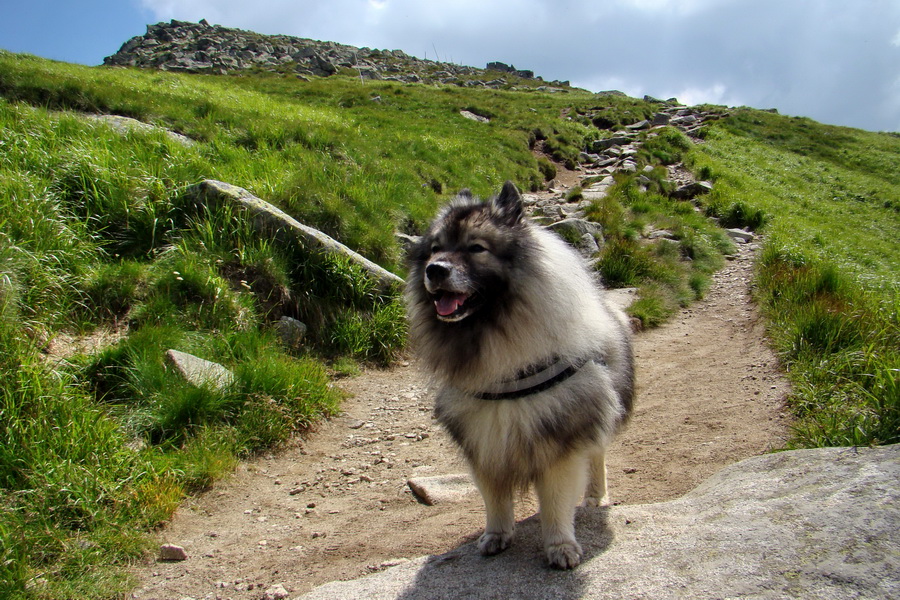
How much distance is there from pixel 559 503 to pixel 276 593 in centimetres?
158

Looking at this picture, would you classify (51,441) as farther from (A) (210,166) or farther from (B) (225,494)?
(A) (210,166)

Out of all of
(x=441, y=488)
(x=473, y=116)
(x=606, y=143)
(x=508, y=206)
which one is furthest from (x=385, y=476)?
(x=606, y=143)

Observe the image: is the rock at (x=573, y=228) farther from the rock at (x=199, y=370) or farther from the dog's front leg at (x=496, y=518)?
the dog's front leg at (x=496, y=518)

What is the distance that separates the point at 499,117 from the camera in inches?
816

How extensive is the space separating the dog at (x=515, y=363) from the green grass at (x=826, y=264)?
1.74 meters

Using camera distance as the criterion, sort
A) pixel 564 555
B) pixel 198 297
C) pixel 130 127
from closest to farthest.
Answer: pixel 564 555, pixel 198 297, pixel 130 127

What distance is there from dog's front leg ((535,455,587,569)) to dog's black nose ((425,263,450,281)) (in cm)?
107

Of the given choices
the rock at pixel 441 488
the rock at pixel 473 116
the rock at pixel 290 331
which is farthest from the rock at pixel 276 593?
the rock at pixel 473 116

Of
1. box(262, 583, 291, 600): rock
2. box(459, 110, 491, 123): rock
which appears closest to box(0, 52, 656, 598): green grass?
box(262, 583, 291, 600): rock

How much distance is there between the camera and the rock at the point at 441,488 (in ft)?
12.5

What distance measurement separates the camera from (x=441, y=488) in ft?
12.8

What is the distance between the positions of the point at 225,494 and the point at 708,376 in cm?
455

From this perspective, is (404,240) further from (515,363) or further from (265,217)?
(515,363)

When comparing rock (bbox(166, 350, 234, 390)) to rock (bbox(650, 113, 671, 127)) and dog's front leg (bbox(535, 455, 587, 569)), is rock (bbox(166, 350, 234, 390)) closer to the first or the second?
dog's front leg (bbox(535, 455, 587, 569))
